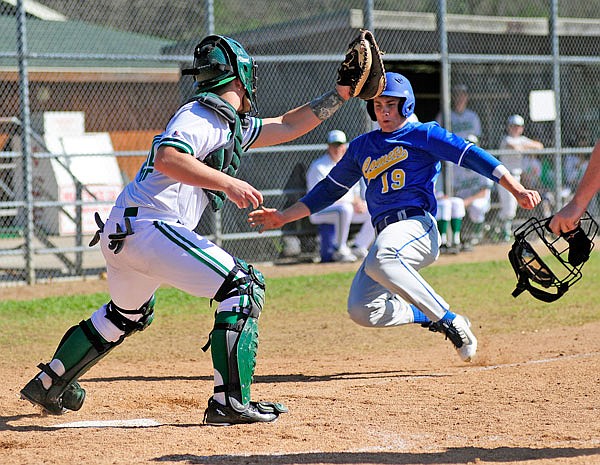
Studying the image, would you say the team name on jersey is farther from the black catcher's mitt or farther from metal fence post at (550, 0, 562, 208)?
metal fence post at (550, 0, 562, 208)

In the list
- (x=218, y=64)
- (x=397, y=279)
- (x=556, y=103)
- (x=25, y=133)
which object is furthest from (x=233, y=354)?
(x=556, y=103)

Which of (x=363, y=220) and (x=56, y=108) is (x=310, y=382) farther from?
(x=56, y=108)

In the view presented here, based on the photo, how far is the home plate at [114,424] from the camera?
15.6 feet

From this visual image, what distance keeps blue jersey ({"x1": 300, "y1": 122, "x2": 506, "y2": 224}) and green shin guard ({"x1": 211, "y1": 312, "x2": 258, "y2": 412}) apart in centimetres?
201

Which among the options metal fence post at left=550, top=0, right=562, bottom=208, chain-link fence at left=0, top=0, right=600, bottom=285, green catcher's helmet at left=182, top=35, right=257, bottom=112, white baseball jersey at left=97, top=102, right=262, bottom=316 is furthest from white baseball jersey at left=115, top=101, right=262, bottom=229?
metal fence post at left=550, top=0, right=562, bottom=208

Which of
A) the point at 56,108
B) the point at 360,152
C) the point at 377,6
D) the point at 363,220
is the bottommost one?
the point at 360,152

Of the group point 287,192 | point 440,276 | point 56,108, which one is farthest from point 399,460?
point 56,108

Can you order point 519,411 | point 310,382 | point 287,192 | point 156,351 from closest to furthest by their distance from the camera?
point 519,411 → point 310,382 → point 156,351 → point 287,192

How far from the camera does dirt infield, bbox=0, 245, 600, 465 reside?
411 cm

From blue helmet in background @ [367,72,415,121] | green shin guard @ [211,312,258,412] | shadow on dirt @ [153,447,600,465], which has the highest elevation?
blue helmet in background @ [367,72,415,121]

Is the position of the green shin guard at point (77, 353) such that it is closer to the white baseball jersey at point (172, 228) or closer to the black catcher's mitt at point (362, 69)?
the white baseball jersey at point (172, 228)

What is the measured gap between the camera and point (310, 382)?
19.9ft

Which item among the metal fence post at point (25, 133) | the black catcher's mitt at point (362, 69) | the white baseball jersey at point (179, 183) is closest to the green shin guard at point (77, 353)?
the white baseball jersey at point (179, 183)

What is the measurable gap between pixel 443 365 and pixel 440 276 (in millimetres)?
4725
